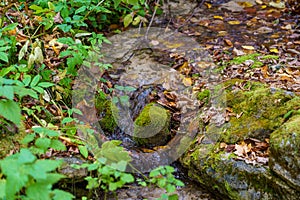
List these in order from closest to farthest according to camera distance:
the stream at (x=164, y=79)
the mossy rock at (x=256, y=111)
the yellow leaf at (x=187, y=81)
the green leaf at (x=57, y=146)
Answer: the green leaf at (x=57, y=146) → the mossy rock at (x=256, y=111) → the stream at (x=164, y=79) → the yellow leaf at (x=187, y=81)

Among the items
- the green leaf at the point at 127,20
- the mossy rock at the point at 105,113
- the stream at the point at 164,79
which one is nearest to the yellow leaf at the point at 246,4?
the stream at the point at 164,79

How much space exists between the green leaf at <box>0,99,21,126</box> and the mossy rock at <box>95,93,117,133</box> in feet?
5.01

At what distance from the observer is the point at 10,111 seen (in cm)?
242

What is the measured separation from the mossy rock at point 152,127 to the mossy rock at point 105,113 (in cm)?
26

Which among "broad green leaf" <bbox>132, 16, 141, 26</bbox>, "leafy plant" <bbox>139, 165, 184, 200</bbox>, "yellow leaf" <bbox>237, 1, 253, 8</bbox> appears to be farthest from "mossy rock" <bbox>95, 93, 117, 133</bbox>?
"yellow leaf" <bbox>237, 1, 253, 8</bbox>

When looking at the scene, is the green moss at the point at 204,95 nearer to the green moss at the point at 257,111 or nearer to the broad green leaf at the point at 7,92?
the green moss at the point at 257,111

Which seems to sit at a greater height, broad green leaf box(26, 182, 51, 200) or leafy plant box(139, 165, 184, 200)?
broad green leaf box(26, 182, 51, 200)

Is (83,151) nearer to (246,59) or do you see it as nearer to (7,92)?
(7,92)

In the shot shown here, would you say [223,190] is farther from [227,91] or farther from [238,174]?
[227,91]

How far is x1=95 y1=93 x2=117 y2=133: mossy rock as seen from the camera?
3934 mm

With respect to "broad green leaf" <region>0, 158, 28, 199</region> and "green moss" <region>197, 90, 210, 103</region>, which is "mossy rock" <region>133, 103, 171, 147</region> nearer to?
"green moss" <region>197, 90, 210, 103</region>

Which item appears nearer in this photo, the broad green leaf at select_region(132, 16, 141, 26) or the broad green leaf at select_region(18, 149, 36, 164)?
the broad green leaf at select_region(18, 149, 36, 164)

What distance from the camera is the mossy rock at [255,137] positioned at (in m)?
2.74

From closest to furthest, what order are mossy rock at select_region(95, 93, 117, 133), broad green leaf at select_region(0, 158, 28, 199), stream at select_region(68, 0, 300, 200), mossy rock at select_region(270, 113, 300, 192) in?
broad green leaf at select_region(0, 158, 28, 199)
mossy rock at select_region(270, 113, 300, 192)
stream at select_region(68, 0, 300, 200)
mossy rock at select_region(95, 93, 117, 133)
